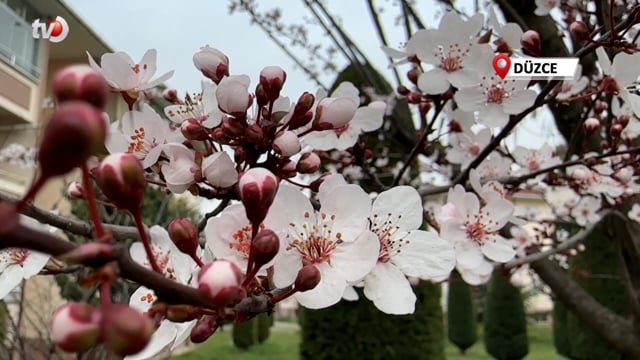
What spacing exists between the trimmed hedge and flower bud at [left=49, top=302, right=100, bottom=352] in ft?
12.5

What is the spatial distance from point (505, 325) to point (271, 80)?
9620mm

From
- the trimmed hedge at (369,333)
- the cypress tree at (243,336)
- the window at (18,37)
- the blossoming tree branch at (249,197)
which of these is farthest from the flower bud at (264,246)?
the cypress tree at (243,336)

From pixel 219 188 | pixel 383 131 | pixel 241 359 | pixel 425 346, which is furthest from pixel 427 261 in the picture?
pixel 241 359

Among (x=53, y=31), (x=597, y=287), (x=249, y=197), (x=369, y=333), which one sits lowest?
Result: (x=369, y=333)

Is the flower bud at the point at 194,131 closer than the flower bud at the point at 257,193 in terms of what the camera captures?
No

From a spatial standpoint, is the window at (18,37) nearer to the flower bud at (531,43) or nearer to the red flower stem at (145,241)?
the flower bud at (531,43)

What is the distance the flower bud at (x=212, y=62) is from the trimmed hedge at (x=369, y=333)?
3.39m

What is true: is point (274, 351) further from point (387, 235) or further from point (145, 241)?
point (145, 241)

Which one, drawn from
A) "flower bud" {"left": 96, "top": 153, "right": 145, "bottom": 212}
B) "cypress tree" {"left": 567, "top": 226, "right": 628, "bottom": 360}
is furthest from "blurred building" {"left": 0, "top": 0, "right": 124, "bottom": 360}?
"cypress tree" {"left": 567, "top": 226, "right": 628, "bottom": 360}

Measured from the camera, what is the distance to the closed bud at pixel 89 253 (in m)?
0.36

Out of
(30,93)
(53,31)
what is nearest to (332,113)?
(53,31)

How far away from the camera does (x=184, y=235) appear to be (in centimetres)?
57

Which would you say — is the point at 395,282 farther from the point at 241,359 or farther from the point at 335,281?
the point at 241,359

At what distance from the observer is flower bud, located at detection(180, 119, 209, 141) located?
793mm
